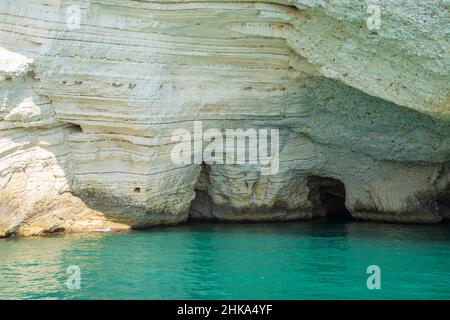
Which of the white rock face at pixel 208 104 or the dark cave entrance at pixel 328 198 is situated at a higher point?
the white rock face at pixel 208 104

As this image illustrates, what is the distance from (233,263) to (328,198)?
20.0 feet

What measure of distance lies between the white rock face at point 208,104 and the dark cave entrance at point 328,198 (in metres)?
0.66

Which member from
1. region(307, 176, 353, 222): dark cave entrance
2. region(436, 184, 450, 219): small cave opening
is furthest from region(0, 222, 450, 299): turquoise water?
region(307, 176, 353, 222): dark cave entrance

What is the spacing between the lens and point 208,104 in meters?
13.1

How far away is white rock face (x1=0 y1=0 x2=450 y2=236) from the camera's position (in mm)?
11602

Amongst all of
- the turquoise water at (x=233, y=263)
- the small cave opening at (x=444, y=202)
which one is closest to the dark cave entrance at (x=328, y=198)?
the turquoise water at (x=233, y=263)

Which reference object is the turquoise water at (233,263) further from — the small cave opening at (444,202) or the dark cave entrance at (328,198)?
the dark cave entrance at (328,198)

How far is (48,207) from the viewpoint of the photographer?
12.8 meters

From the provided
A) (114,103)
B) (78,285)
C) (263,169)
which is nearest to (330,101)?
(263,169)

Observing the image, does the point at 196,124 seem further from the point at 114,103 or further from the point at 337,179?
the point at 337,179

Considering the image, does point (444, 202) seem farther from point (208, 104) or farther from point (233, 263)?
point (233, 263)

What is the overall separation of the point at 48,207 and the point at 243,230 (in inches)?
143

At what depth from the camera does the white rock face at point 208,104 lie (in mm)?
11602

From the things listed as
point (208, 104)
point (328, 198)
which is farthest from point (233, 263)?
point (328, 198)
